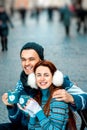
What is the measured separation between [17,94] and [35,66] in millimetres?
292

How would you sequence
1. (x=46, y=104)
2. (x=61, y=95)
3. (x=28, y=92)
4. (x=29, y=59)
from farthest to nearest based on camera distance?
(x=29, y=59)
(x=28, y=92)
(x=46, y=104)
(x=61, y=95)

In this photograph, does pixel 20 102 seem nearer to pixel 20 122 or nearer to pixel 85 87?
pixel 20 122

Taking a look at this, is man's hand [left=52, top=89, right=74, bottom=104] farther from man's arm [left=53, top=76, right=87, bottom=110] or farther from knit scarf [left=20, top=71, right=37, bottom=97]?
knit scarf [left=20, top=71, right=37, bottom=97]

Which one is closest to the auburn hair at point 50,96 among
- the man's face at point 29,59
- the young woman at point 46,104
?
the young woman at point 46,104

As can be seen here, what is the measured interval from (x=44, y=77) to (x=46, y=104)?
0.70 feet

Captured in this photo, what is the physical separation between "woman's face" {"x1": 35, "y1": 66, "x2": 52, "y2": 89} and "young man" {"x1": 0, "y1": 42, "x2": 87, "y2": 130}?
14cm

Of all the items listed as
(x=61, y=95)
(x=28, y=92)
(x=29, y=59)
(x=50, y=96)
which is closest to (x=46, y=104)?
(x=50, y=96)

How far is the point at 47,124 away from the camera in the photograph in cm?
452

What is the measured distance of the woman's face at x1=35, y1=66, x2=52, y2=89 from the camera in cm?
464

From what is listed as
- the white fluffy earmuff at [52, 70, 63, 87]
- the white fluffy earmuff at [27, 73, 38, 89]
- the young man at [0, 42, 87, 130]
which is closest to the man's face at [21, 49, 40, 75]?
the young man at [0, 42, 87, 130]

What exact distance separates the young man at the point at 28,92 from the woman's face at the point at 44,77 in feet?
0.46

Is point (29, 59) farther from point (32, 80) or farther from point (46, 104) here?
point (46, 104)

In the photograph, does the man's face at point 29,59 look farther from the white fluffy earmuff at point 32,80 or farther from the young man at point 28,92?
the white fluffy earmuff at point 32,80

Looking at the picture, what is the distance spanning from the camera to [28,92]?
16.0ft
